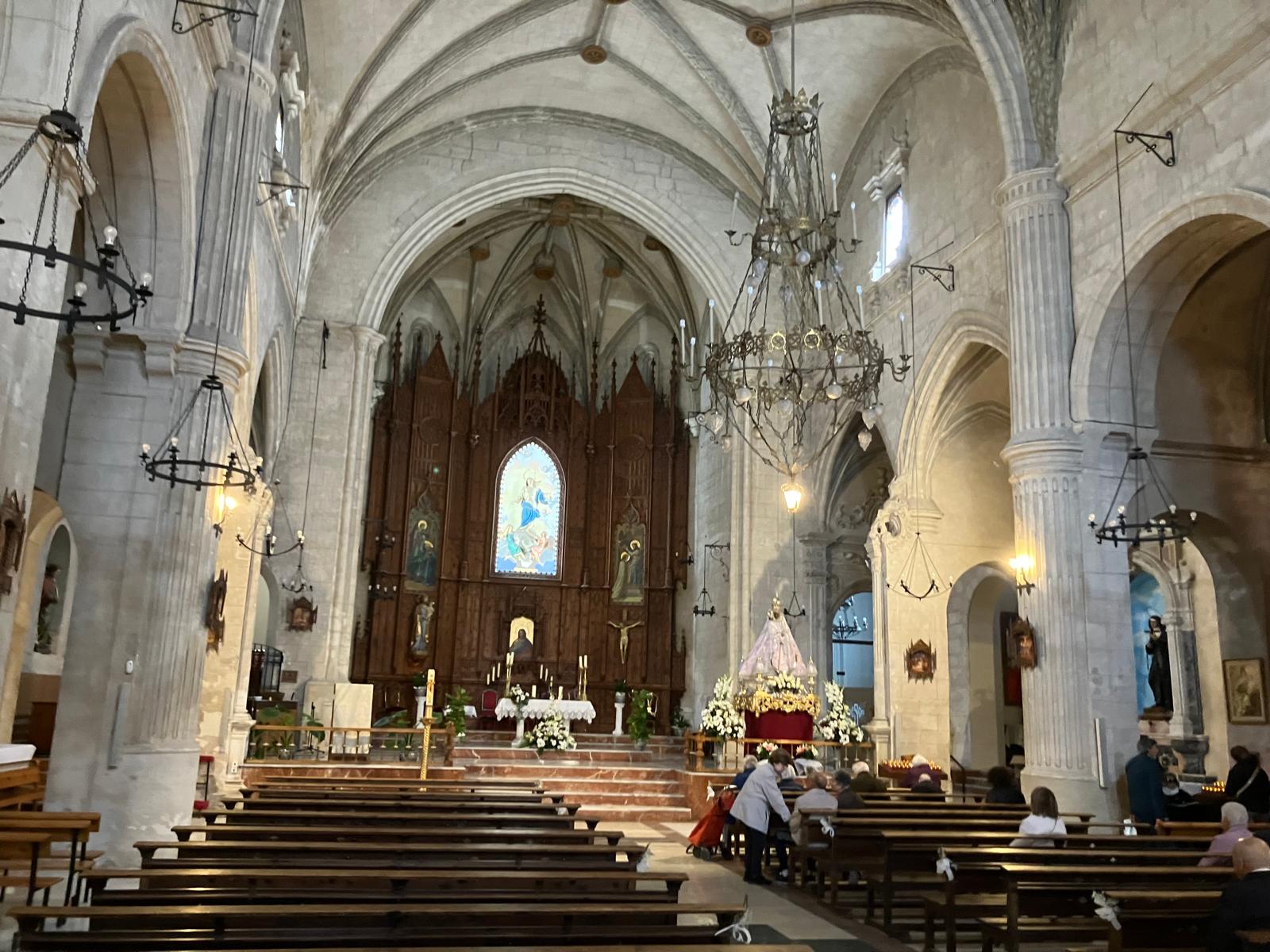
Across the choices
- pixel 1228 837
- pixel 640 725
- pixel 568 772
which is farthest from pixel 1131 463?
pixel 640 725

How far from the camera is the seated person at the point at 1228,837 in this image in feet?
21.1

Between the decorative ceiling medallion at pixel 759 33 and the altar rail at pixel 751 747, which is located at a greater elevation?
the decorative ceiling medallion at pixel 759 33

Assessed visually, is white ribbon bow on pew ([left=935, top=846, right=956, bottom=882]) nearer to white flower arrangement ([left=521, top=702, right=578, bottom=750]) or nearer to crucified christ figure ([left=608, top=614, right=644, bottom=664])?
white flower arrangement ([left=521, top=702, right=578, bottom=750])

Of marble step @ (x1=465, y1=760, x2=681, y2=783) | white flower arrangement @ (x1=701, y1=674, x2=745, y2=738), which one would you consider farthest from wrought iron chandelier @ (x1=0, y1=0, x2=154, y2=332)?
marble step @ (x1=465, y1=760, x2=681, y2=783)

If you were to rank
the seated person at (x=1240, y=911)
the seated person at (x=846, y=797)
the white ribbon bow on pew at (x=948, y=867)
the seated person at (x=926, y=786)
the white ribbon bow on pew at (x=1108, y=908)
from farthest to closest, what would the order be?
the seated person at (x=926, y=786) → the seated person at (x=846, y=797) → the white ribbon bow on pew at (x=948, y=867) → the white ribbon bow on pew at (x=1108, y=908) → the seated person at (x=1240, y=911)

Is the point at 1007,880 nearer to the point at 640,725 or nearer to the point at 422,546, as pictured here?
the point at 640,725

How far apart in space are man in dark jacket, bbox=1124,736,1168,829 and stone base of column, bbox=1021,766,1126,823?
93cm

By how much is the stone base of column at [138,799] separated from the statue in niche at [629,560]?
1793 cm

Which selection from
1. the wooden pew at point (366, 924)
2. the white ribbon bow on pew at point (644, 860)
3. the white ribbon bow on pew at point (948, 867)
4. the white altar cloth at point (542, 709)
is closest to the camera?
the wooden pew at point (366, 924)

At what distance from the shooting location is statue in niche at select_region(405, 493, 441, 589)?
26.4m

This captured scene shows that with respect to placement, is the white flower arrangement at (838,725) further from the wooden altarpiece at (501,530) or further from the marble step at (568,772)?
the wooden altarpiece at (501,530)

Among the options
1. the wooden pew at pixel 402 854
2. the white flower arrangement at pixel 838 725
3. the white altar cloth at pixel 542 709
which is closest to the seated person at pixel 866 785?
the white flower arrangement at pixel 838 725

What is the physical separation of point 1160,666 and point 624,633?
498 inches

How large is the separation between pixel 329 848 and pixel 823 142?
17.2 meters
